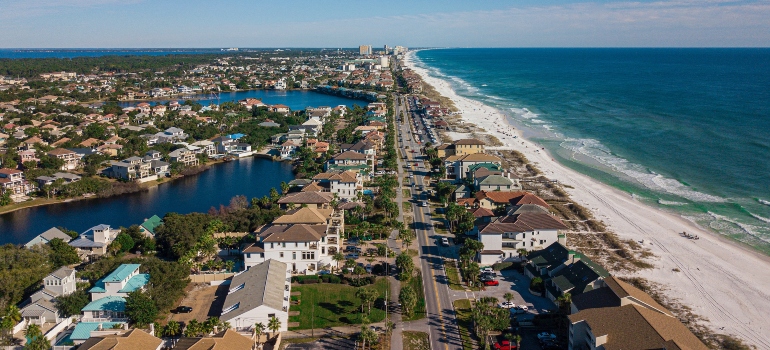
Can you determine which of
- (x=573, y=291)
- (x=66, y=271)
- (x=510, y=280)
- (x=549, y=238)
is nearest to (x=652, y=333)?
(x=573, y=291)

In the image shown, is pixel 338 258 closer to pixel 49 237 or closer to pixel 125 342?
pixel 125 342

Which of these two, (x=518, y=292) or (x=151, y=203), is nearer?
(x=518, y=292)

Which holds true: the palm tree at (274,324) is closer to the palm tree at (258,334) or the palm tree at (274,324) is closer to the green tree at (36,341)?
the palm tree at (258,334)

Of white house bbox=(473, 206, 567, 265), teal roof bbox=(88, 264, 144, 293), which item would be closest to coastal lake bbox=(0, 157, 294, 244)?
teal roof bbox=(88, 264, 144, 293)

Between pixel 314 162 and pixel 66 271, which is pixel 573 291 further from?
pixel 314 162

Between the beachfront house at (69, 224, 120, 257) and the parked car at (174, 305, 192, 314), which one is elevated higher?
the beachfront house at (69, 224, 120, 257)

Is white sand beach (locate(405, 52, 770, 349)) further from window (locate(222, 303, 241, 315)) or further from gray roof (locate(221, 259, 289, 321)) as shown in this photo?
window (locate(222, 303, 241, 315))

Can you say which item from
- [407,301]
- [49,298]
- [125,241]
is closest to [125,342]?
[49,298]
